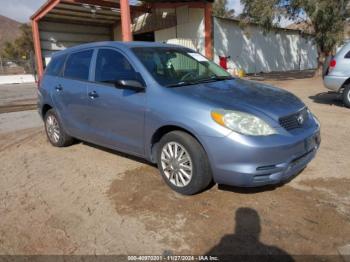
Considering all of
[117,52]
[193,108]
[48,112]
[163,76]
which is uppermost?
[117,52]

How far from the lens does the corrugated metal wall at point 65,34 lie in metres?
21.7

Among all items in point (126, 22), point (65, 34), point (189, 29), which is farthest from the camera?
point (65, 34)

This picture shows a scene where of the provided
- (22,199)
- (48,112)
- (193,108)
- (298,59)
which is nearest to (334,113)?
(193,108)

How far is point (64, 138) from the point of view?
6016 mm

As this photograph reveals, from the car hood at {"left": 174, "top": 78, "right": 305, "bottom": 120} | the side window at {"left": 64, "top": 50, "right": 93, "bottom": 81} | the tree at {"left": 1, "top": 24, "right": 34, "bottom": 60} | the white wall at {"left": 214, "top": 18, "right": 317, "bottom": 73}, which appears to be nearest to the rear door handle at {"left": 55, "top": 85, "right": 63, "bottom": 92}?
the side window at {"left": 64, "top": 50, "right": 93, "bottom": 81}

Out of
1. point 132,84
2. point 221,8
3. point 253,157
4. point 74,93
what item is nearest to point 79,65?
point 74,93

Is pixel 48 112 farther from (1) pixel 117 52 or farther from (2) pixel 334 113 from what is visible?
(2) pixel 334 113

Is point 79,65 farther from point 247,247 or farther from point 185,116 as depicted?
point 247,247

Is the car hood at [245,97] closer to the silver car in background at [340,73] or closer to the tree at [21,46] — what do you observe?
the silver car in background at [340,73]

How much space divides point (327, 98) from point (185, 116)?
334 inches

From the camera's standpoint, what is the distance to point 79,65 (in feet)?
17.6

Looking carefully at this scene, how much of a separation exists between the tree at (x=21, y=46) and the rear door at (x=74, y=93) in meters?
49.9

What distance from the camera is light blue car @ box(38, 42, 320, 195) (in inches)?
136

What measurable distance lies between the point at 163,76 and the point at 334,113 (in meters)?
5.63
